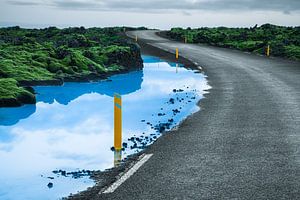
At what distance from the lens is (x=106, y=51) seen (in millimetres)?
32219

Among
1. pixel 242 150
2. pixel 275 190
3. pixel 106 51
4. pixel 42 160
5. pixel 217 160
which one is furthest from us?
pixel 106 51

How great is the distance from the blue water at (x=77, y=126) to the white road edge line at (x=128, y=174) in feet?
2.07

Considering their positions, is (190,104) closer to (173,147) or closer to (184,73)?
(173,147)

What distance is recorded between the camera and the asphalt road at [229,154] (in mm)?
6836

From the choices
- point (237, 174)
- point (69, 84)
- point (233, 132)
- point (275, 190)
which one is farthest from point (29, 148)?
point (69, 84)

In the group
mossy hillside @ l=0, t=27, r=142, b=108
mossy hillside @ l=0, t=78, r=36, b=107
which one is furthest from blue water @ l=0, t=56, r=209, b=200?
mossy hillside @ l=0, t=27, r=142, b=108

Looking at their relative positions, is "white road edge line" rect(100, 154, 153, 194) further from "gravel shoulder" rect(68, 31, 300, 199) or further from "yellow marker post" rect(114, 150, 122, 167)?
"yellow marker post" rect(114, 150, 122, 167)

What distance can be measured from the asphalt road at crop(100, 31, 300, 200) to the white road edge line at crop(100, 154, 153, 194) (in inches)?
4.4

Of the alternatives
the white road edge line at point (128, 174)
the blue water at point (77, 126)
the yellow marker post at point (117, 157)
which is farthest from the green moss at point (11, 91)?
the white road edge line at point (128, 174)

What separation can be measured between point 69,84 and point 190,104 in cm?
931

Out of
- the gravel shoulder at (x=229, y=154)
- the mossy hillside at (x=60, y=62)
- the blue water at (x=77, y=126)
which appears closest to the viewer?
Answer: the gravel shoulder at (x=229, y=154)

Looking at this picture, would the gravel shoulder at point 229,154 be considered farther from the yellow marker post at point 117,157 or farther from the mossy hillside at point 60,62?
the mossy hillside at point 60,62

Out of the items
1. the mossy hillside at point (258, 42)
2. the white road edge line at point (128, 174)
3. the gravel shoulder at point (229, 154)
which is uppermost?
the mossy hillside at point (258, 42)

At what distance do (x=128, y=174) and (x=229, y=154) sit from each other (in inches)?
91.5
